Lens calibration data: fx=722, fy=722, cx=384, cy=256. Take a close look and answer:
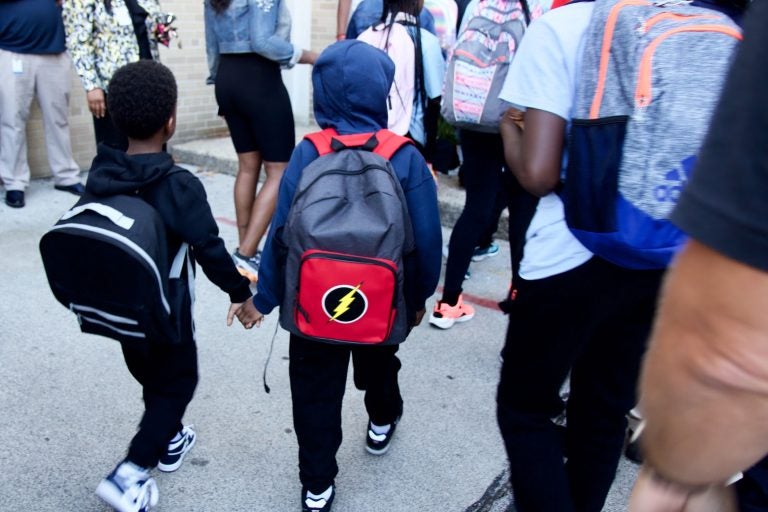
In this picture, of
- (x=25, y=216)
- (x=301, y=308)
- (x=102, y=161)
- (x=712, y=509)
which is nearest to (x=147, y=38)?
(x=25, y=216)

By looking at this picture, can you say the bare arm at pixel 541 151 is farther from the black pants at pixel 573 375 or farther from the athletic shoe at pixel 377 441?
the athletic shoe at pixel 377 441

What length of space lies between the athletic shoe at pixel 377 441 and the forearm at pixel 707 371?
1.87 metres

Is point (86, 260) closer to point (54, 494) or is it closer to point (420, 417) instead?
point (54, 494)

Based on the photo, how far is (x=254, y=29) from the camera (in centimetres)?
393

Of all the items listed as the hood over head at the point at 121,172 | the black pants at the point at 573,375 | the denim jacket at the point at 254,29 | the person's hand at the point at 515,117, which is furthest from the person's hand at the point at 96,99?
the black pants at the point at 573,375

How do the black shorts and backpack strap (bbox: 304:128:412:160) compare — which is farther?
the black shorts

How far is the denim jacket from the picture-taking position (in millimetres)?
3922

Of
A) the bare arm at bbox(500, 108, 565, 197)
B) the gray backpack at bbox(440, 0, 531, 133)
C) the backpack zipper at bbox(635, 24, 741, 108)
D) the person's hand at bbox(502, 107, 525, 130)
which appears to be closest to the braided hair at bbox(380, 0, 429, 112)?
the gray backpack at bbox(440, 0, 531, 133)

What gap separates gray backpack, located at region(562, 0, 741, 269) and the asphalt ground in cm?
136

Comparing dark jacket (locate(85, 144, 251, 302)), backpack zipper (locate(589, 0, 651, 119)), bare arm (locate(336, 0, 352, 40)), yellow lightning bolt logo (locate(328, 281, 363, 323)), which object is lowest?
yellow lightning bolt logo (locate(328, 281, 363, 323))

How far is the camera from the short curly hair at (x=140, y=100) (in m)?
2.21

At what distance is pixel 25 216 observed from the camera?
5.20 meters

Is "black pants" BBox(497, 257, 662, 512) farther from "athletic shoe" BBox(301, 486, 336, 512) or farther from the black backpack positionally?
the black backpack

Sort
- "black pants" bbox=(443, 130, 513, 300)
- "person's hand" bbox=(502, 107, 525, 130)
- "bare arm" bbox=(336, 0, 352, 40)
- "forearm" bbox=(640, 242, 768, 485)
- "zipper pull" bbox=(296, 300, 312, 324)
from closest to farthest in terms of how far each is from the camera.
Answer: "forearm" bbox=(640, 242, 768, 485)
"person's hand" bbox=(502, 107, 525, 130)
"zipper pull" bbox=(296, 300, 312, 324)
"black pants" bbox=(443, 130, 513, 300)
"bare arm" bbox=(336, 0, 352, 40)
